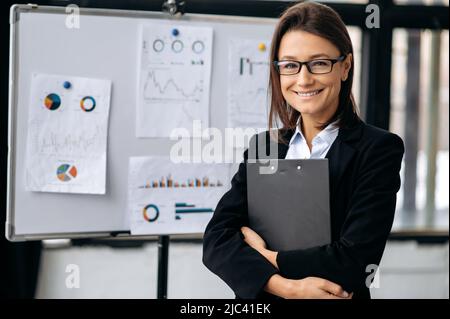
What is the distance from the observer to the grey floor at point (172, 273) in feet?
8.32

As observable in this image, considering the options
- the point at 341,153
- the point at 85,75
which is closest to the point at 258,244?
the point at 341,153

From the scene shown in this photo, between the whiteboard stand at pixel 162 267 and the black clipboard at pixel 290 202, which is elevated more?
the black clipboard at pixel 290 202

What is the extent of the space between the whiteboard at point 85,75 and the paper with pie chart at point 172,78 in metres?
0.03

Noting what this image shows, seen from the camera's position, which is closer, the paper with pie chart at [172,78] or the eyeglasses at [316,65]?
the eyeglasses at [316,65]

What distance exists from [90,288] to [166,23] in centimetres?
128

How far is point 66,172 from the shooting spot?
6.57ft

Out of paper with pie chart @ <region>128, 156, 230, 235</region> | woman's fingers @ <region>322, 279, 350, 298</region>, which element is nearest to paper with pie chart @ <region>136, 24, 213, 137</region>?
paper with pie chart @ <region>128, 156, 230, 235</region>

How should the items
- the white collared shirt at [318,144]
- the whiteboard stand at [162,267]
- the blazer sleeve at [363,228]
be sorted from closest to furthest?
the blazer sleeve at [363,228]
the white collared shirt at [318,144]
the whiteboard stand at [162,267]

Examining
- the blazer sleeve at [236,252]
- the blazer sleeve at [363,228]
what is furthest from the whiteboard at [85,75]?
the blazer sleeve at [363,228]

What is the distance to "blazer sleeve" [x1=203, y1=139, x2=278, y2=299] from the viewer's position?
125cm

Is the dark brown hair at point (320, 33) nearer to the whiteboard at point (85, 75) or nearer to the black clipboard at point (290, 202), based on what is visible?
the black clipboard at point (290, 202)

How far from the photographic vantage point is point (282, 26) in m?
1.28
